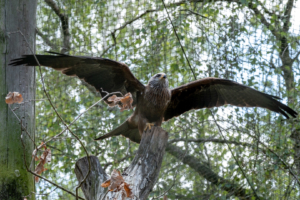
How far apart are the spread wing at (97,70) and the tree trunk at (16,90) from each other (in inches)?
18.0

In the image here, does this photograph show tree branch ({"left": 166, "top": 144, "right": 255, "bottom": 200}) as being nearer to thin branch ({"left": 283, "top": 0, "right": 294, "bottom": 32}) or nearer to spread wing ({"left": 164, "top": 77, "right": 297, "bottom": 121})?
spread wing ({"left": 164, "top": 77, "right": 297, "bottom": 121})

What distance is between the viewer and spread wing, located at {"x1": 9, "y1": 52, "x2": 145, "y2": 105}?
10.8ft

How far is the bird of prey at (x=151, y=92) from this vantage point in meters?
3.41

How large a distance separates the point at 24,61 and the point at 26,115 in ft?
1.29

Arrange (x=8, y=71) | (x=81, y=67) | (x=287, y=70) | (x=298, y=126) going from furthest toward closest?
(x=287, y=70) < (x=298, y=126) < (x=81, y=67) < (x=8, y=71)

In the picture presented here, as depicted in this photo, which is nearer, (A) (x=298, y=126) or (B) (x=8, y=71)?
(B) (x=8, y=71)

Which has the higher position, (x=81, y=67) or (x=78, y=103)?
(x=78, y=103)

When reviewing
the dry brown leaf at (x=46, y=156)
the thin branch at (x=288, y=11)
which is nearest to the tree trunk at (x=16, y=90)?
the dry brown leaf at (x=46, y=156)

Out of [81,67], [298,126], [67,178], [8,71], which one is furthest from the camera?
[67,178]

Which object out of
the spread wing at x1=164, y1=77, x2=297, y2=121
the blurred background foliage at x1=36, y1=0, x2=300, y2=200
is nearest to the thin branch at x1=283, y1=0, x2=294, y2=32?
the blurred background foliage at x1=36, y1=0, x2=300, y2=200

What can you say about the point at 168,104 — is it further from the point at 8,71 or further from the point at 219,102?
the point at 8,71

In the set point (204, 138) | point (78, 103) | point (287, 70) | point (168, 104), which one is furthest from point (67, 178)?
point (287, 70)

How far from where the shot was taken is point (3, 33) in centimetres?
270

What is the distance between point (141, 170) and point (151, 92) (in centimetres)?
116
